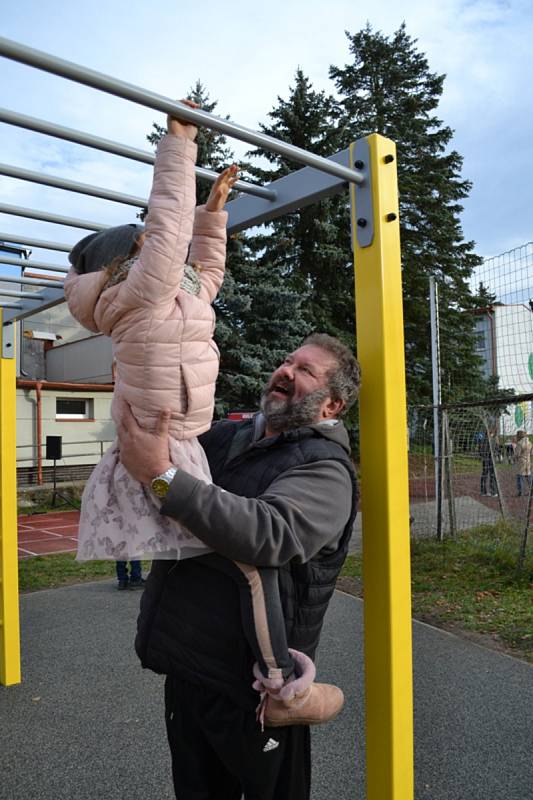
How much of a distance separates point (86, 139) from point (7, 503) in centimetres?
263

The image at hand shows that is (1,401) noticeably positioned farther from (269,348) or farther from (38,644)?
(269,348)

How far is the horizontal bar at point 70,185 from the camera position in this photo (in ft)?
5.76

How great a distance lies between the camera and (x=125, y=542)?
1.35 m

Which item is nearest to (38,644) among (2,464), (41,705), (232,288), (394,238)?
(41,705)

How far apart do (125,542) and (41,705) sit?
8.99 feet

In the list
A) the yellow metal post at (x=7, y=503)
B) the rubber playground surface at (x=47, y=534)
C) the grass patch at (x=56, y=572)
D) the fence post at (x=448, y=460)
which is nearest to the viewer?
the yellow metal post at (x=7, y=503)

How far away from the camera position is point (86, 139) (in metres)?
1.55

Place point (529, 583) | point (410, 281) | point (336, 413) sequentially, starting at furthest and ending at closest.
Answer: point (410, 281)
point (529, 583)
point (336, 413)

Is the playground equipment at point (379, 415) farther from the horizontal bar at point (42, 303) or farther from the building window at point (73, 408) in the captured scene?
the building window at point (73, 408)

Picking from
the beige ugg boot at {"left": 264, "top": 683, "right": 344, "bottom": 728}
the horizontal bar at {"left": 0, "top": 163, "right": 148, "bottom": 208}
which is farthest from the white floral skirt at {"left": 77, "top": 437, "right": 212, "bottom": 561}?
the horizontal bar at {"left": 0, "top": 163, "right": 148, "bottom": 208}

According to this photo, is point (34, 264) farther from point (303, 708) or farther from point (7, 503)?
point (303, 708)

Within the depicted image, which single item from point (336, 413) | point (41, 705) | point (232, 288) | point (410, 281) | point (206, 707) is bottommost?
point (41, 705)

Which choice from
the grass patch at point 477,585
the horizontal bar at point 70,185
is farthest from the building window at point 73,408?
the horizontal bar at point 70,185

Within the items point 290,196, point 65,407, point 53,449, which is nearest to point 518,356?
point 290,196
